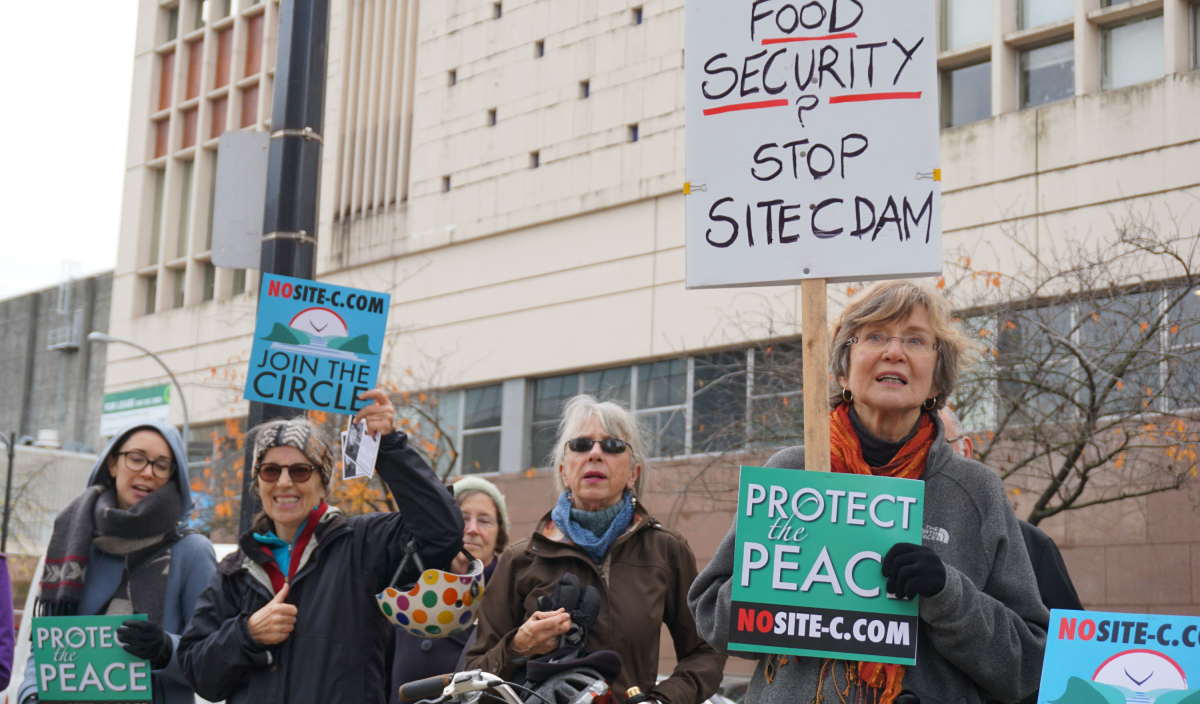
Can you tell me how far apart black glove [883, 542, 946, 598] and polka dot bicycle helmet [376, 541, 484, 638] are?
6.02ft

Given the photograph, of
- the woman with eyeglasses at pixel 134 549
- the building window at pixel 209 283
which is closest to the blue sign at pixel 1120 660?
the woman with eyeglasses at pixel 134 549

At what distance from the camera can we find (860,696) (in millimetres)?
3055

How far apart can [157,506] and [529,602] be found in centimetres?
163

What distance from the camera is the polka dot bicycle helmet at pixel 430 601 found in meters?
4.34

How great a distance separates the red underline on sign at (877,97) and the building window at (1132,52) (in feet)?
50.6

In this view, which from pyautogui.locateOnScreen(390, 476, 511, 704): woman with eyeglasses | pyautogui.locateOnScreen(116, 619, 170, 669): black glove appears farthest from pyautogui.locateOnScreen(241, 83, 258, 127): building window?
pyautogui.locateOnScreen(116, 619, 170, 669): black glove

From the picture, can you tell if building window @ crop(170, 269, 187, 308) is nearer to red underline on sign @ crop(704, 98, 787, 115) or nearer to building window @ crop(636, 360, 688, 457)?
building window @ crop(636, 360, 688, 457)

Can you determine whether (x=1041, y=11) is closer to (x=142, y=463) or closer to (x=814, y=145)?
(x=142, y=463)

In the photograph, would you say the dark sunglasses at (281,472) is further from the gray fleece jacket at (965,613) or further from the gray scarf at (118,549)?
the gray fleece jacket at (965,613)

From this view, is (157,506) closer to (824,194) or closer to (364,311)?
(364,311)

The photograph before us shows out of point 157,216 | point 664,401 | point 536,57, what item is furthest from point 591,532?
point 157,216

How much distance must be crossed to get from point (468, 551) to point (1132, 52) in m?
14.9

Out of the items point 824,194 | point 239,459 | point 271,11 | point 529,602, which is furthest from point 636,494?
point 271,11

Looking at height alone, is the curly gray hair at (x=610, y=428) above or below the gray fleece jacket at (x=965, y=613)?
above
